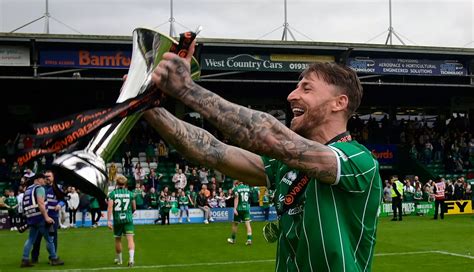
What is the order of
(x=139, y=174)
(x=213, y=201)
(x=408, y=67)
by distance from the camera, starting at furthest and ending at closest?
(x=408, y=67), (x=139, y=174), (x=213, y=201)

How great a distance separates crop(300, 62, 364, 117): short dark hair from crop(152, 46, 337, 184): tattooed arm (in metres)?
0.49

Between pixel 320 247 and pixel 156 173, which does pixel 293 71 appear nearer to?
pixel 156 173

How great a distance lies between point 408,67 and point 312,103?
3159 cm

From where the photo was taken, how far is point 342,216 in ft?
10.1

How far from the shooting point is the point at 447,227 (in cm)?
2362

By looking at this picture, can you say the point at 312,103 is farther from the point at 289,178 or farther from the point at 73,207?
the point at 73,207

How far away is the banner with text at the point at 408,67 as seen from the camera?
3291 cm

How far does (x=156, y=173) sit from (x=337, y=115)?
94.6 ft

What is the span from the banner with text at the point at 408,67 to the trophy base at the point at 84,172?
30681 millimetres

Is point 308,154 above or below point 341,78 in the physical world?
below

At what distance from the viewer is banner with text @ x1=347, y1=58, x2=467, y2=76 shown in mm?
32906

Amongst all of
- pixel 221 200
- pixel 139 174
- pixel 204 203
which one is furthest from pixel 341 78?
pixel 139 174

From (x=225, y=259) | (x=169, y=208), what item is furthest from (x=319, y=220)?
(x=169, y=208)

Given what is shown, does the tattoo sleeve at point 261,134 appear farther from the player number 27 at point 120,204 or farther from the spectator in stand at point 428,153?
the spectator in stand at point 428,153
